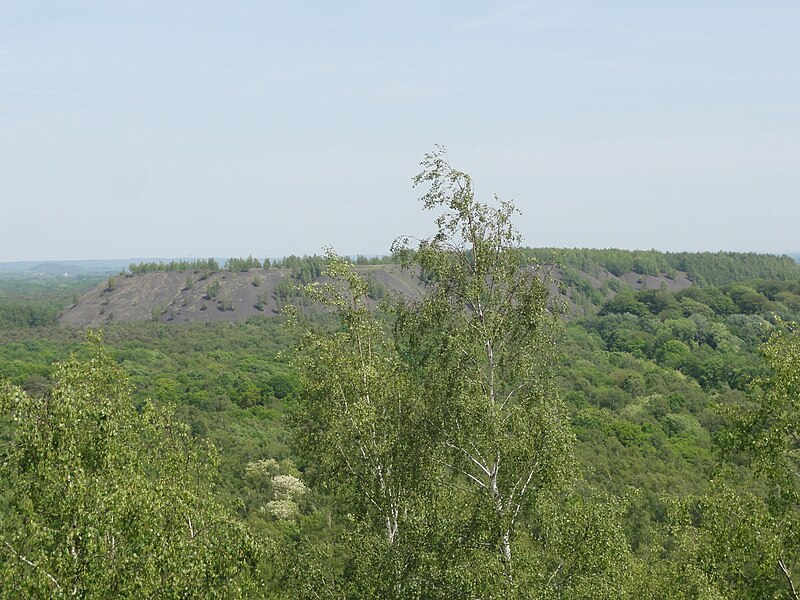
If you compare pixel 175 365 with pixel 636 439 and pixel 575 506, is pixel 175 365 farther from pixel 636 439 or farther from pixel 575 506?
pixel 575 506

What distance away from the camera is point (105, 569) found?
481 inches

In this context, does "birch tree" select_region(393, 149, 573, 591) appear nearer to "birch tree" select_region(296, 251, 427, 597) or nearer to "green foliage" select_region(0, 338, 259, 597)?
"birch tree" select_region(296, 251, 427, 597)

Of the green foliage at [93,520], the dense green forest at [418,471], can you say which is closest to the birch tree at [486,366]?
the dense green forest at [418,471]

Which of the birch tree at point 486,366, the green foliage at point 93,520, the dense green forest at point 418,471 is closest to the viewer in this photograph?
the green foliage at point 93,520

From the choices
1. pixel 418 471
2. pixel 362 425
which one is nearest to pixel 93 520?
pixel 362 425

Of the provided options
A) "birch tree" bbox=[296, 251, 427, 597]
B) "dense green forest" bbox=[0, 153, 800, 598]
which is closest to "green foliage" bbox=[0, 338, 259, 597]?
"dense green forest" bbox=[0, 153, 800, 598]

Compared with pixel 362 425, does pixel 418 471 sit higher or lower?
lower

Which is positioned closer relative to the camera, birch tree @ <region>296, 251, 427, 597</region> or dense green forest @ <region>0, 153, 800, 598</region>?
dense green forest @ <region>0, 153, 800, 598</region>

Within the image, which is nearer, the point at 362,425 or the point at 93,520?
the point at 93,520

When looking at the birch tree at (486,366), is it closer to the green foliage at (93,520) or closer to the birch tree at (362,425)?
the birch tree at (362,425)

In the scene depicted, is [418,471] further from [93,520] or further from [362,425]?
[93,520]

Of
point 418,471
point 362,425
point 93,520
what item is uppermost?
point 93,520

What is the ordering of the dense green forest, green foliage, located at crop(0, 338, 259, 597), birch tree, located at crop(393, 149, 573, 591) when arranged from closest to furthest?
green foliage, located at crop(0, 338, 259, 597)
the dense green forest
birch tree, located at crop(393, 149, 573, 591)

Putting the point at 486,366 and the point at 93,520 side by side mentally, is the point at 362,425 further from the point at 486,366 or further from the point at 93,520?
the point at 93,520
